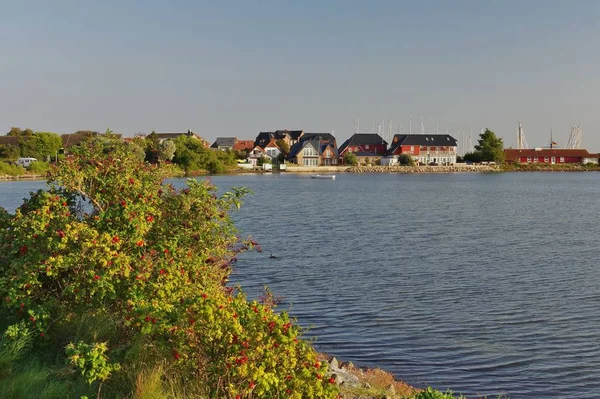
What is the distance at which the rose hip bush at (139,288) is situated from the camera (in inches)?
266

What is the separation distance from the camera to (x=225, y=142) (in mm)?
162625

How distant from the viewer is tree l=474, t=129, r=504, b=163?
150 meters

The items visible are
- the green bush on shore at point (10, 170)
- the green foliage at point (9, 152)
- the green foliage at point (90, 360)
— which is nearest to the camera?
the green foliage at point (90, 360)

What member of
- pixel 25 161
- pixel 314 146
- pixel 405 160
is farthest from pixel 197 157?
pixel 405 160

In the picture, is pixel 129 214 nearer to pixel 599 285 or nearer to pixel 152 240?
pixel 152 240

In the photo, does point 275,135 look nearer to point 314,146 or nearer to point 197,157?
point 314,146

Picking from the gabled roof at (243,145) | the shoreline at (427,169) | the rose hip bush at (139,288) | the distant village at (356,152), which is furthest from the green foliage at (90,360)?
the gabled roof at (243,145)

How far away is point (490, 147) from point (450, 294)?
137m

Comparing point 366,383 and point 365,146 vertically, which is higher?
point 365,146

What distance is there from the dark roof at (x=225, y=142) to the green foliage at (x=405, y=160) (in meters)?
43.4

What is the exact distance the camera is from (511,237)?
3506 cm

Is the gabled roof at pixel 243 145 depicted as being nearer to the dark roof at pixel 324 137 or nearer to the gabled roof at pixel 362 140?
the dark roof at pixel 324 137

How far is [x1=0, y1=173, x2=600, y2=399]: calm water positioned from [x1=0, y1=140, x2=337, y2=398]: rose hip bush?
575 centimetres

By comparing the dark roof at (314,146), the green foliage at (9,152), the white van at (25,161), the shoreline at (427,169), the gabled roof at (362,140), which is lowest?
the shoreline at (427,169)
